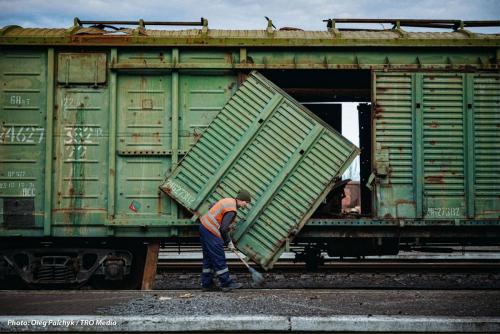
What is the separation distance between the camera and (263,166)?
7.50 metres

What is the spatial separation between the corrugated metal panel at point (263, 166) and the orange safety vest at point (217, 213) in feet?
1.07

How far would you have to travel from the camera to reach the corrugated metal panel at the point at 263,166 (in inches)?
293

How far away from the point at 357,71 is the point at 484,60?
75.8 inches

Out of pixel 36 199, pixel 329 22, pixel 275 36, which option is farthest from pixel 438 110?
pixel 36 199

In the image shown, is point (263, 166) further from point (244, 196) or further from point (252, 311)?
point (252, 311)

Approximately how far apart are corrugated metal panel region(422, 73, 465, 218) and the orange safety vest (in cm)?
293

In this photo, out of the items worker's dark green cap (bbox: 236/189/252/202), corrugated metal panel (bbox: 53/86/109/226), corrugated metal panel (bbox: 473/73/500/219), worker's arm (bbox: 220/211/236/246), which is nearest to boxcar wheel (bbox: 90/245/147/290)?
corrugated metal panel (bbox: 53/86/109/226)

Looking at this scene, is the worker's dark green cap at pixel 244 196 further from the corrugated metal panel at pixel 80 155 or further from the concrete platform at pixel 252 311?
the corrugated metal panel at pixel 80 155

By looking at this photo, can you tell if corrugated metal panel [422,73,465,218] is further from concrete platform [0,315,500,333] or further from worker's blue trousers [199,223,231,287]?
worker's blue trousers [199,223,231,287]

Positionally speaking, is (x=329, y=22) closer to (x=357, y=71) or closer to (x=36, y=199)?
(x=357, y=71)

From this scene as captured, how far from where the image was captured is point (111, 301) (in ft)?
20.9

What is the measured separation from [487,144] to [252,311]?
4471 mm

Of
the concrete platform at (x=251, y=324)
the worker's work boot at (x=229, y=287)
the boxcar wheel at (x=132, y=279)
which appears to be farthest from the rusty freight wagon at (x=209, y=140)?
the concrete platform at (x=251, y=324)

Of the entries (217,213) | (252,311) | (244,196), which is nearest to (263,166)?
(244,196)
